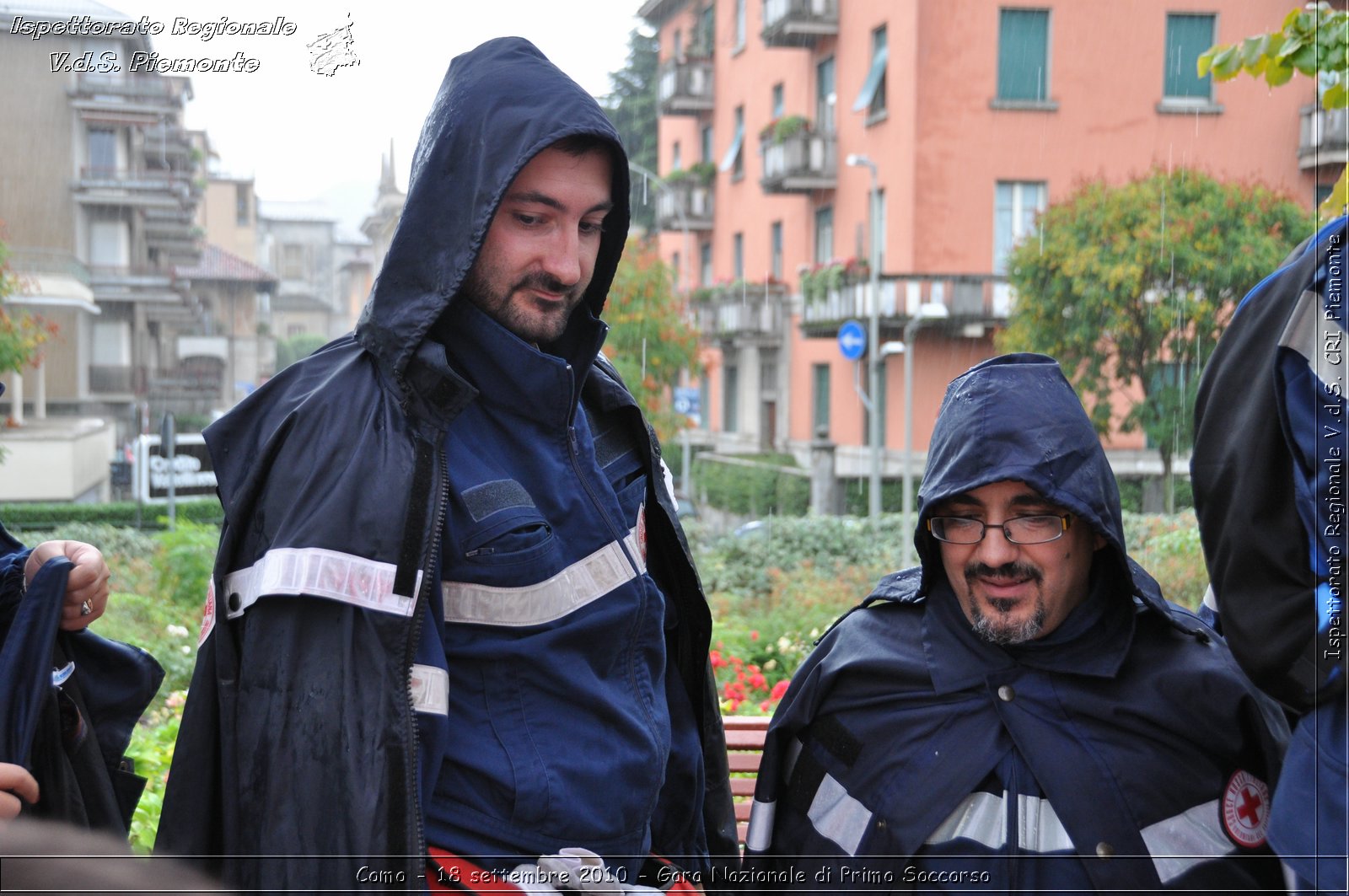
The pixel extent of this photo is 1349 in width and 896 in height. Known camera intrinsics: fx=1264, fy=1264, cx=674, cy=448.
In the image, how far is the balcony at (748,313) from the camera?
84.5ft

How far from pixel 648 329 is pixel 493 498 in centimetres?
1471

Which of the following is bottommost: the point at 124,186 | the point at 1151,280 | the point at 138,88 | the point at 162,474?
the point at 162,474

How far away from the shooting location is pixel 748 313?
85.7 feet

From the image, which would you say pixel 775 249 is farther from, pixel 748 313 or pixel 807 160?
pixel 807 160

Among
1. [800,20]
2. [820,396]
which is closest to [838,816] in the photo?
[800,20]

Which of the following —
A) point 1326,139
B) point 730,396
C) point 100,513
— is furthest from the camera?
point 730,396

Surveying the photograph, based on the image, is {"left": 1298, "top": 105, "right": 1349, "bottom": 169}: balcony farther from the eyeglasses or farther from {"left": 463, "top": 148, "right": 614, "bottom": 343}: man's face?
{"left": 463, "top": 148, "right": 614, "bottom": 343}: man's face

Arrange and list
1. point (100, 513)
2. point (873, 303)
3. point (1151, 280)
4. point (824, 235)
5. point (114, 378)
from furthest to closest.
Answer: point (824, 235), point (873, 303), point (1151, 280), point (100, 513), point (114, 378)

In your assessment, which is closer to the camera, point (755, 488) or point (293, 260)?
point (755, 488)

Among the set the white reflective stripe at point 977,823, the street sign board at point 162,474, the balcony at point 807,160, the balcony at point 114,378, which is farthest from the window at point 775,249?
the white reflective stripe at point 977,823

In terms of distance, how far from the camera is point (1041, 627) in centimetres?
276

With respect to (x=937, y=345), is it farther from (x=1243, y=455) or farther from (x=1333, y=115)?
(x=1243, y=455)

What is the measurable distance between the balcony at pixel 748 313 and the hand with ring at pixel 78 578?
77.7ft

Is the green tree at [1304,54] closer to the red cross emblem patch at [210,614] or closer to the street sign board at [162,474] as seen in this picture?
the red cross emblem patch at [210,614]
